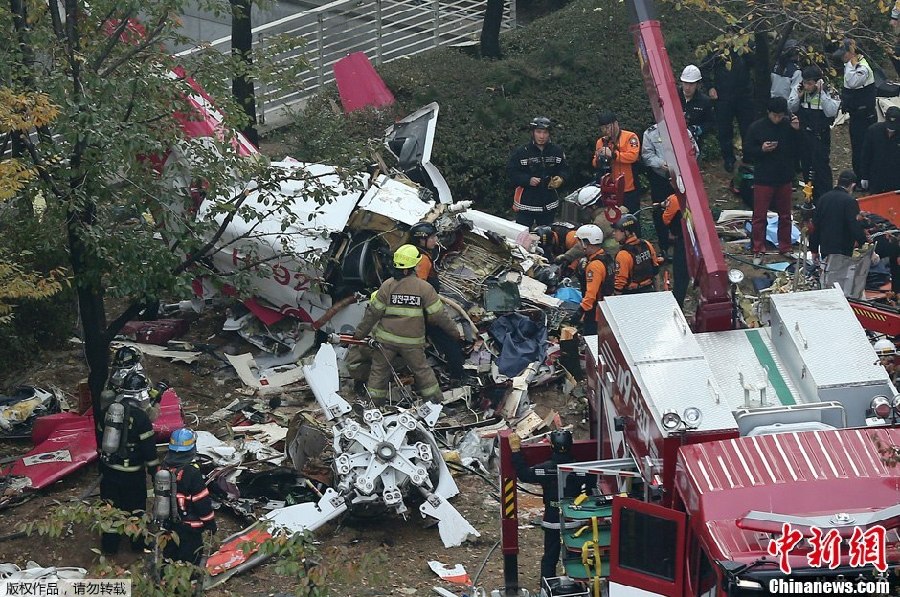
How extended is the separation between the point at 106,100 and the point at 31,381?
462 centimetres

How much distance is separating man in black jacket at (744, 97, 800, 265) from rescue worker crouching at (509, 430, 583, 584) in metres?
7.09

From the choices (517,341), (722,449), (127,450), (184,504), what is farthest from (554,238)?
(722,449)

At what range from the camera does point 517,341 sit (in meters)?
14.0

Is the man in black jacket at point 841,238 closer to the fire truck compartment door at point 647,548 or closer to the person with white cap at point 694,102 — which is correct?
the person with white cap at point 694,102

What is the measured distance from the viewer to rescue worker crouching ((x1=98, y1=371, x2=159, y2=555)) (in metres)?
10.6

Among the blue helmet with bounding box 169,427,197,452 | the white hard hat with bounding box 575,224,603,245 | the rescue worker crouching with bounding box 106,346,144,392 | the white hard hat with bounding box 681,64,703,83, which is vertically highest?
the white hard hat with bounding box 681,64,703,83

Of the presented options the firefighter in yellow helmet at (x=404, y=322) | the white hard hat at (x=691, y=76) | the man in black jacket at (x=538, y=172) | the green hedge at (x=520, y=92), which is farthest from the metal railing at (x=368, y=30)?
the firefighter in yellow helmet at (x=404, y=322)

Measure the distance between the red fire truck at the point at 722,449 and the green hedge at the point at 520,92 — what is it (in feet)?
24.6

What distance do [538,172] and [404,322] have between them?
4160 millimetres

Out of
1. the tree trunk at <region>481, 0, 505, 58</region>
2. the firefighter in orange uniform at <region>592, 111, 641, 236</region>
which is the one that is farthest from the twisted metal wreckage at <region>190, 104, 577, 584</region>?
the tree trunk at <region>481, 0, 505, 58</region>

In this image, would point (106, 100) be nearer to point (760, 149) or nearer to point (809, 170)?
point (760, 149)

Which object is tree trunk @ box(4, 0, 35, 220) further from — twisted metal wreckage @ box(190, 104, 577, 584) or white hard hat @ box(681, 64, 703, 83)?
white hard hat @ box(681, 64, 703, 83)

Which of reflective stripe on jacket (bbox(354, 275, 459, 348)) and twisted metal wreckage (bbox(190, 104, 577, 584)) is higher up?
reflective stripe on jacket (bbox(354, 275, 459, 348))

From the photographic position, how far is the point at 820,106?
16.7m
